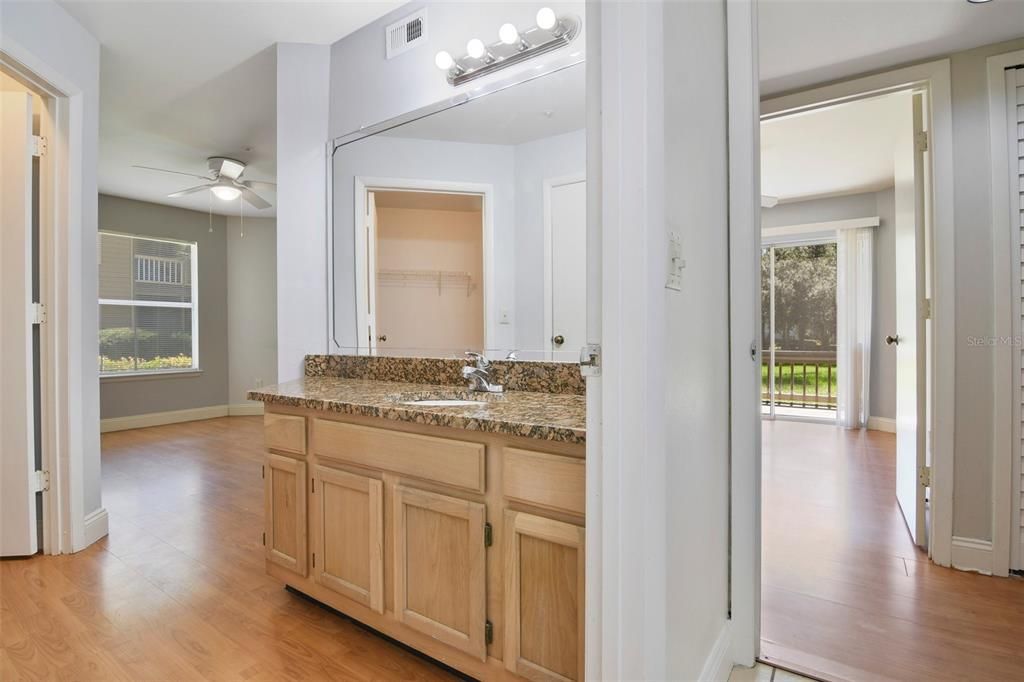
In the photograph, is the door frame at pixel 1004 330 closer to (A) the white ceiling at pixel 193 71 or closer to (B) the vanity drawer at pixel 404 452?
(B) the vanity drawer at pixel 404 452

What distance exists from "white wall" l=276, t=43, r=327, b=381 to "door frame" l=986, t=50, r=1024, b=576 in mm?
3087

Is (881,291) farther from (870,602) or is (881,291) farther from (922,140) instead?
(870,602)

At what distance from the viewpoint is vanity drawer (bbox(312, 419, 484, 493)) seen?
1402mm

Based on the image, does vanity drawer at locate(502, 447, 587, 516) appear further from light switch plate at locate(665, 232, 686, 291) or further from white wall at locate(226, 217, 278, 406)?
white wall at locate(226, 217, 278, 406)

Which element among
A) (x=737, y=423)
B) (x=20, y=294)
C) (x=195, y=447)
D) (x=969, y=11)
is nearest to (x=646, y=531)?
(x=737, y=423)

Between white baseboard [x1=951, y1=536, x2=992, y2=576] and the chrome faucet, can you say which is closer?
the chrome faucet

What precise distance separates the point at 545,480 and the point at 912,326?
7.73 ft

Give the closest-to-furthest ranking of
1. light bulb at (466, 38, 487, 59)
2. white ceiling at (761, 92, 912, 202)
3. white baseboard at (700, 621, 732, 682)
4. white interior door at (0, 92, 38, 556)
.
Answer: white baseboard at (700, 621, 732, 682), light bulb at (466, 38, 487, 59), white interior door at (0, 92, 38, 556), white ceiling at (761, 92, 912, 202)

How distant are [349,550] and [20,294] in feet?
7.08

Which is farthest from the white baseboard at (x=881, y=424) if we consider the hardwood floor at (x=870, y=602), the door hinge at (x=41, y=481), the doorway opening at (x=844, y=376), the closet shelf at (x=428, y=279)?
the door hinge at (x=41, y=481)

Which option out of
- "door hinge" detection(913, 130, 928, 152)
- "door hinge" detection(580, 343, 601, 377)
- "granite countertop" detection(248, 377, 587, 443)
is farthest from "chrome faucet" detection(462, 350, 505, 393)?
"door hinge" detection(913, 130, 928, 152)

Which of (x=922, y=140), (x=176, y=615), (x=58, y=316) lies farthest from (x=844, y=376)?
(x=58, y=316)

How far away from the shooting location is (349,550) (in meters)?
1.72

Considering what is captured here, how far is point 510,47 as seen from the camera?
2.05 m
